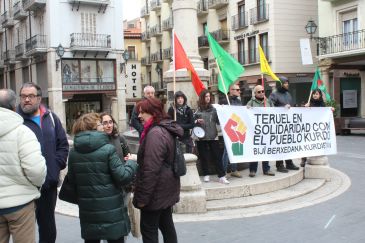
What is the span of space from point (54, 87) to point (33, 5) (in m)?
6.22

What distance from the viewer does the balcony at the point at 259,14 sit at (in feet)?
102

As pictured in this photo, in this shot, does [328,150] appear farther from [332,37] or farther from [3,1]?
[3,1]

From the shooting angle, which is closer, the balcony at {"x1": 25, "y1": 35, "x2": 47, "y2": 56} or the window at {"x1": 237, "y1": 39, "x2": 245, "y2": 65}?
the balcony at {"x1": 25, "y1": 35, "x2": 47, "y2": 56}

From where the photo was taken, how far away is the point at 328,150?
911cm

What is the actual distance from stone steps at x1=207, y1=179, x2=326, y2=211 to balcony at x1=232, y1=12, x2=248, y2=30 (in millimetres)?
26547

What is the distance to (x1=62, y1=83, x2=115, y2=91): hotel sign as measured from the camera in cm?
3220

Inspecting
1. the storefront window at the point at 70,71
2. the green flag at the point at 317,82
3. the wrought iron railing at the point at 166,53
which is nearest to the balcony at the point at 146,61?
the wrought iron railing at the point at 166,53

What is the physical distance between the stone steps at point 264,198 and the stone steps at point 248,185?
0.07 meters

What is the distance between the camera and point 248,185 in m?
7.37

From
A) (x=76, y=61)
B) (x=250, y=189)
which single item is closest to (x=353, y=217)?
(x=250, y=189)

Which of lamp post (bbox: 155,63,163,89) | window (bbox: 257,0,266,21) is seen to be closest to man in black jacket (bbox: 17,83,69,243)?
window (bbox: 257,0,266,21)

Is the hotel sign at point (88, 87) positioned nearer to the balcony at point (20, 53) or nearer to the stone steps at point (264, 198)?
the balcony at point (20, 53)

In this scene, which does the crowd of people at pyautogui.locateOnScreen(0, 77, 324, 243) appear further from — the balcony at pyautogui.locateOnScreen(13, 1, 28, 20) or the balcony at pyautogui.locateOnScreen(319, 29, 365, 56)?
the balcony at pyautogui.locateOnScreen(13, 1, 28, 20)

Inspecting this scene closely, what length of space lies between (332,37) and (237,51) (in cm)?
1008
